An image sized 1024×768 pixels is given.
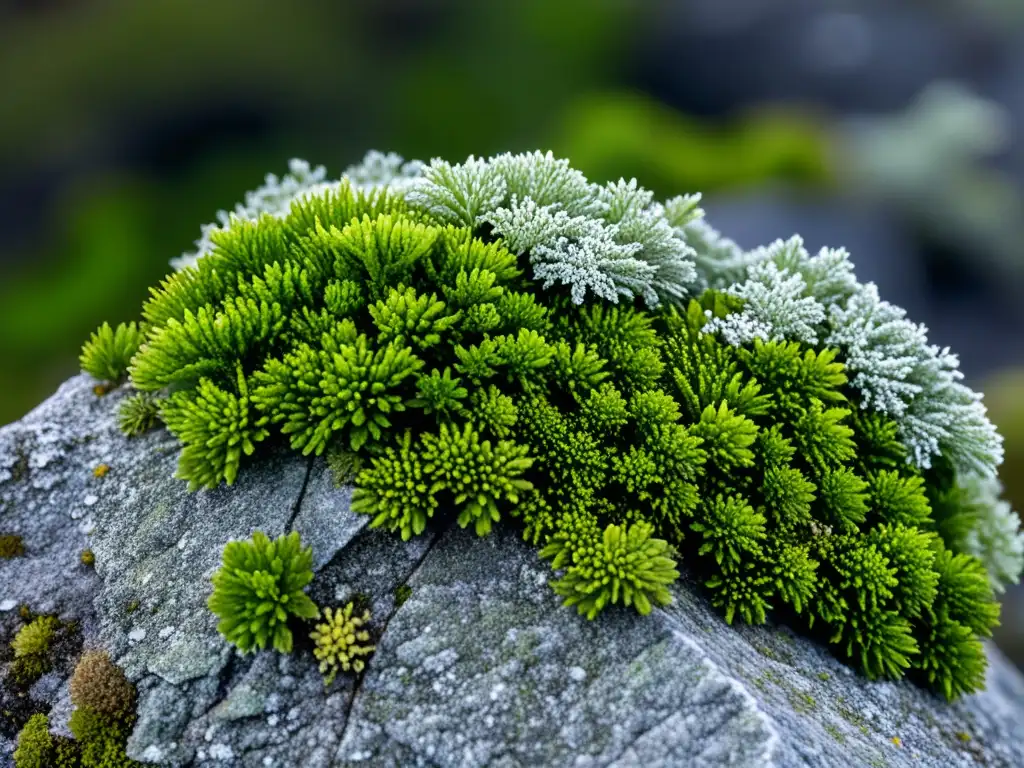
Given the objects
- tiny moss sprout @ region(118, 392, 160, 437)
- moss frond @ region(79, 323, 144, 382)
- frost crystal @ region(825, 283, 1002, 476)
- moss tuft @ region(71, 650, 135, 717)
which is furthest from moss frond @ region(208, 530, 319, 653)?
frost crystal @ region(825, 283, 1002, 476)

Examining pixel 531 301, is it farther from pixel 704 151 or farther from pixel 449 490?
pixel 704 151

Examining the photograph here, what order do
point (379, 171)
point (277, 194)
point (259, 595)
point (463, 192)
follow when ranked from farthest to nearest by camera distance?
point (379, 171) → point (277, 194) → point (463, 192) → point (259, 595)

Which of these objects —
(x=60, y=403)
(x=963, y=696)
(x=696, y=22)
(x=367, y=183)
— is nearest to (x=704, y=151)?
(x=696, y=22)

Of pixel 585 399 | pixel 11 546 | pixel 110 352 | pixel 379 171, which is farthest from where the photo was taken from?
pixel 379 171

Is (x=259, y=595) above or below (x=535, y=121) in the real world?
below

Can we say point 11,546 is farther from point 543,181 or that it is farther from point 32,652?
point 543,181

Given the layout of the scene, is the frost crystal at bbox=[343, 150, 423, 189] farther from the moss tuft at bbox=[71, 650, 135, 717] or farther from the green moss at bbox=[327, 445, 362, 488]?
the moss tuft at bbox=[71, 650, 135, 717]

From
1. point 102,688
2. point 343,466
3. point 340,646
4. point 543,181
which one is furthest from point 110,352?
point 543,181
